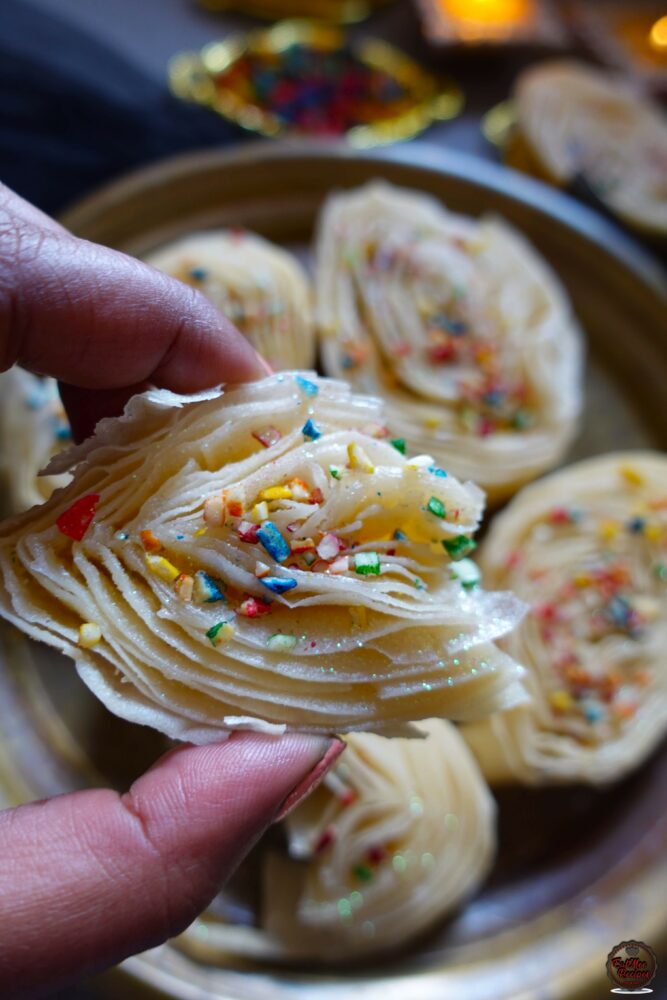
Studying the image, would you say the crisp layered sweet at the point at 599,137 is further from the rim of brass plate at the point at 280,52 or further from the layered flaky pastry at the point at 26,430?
the layered flaky pastry at the point at 26,430

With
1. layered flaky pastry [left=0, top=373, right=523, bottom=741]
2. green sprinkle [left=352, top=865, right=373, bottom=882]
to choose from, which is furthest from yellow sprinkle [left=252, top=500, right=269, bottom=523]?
green sprinkle [left=352, top=865, right=373, bottom=882]

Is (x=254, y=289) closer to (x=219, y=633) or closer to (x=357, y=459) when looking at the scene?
(x=357, y=459)

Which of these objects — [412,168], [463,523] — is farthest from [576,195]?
[463,523]

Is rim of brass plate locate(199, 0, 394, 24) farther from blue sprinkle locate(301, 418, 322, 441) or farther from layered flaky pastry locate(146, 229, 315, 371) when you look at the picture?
blue sprinkle locate(301, 418, 322, 441)

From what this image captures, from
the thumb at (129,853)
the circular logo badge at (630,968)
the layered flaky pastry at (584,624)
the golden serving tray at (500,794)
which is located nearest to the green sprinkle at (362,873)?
the golden serving tray at (500,794)

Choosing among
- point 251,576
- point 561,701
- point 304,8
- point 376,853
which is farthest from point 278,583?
point 304,8
